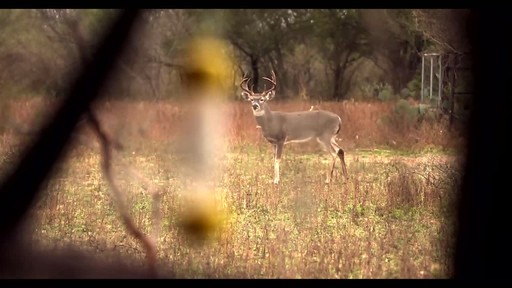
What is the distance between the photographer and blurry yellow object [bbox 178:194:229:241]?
526 centimetres

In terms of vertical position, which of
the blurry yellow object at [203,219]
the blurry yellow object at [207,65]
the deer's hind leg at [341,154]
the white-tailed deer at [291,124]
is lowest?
the blurry yellow object at [203,219]

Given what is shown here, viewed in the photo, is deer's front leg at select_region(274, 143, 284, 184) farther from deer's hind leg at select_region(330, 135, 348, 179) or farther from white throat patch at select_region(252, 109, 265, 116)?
deer's hind leg at select_region(330, 135, 348, 179)

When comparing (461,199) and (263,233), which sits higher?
(461,199)

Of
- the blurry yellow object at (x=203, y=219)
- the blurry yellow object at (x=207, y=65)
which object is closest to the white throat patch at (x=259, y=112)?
the blurry yellow object at (x=203, y=219)

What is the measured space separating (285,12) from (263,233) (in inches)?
755

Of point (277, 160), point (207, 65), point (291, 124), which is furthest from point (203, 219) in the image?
point (207, 65)

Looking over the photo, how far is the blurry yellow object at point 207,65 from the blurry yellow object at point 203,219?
37.3 ft

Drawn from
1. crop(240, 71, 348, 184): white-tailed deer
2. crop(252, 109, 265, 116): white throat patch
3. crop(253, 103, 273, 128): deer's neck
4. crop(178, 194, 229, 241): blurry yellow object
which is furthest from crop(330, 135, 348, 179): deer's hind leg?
crop(178, 194, 229, 241): blurry yellow object

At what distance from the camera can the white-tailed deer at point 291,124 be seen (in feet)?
32.4

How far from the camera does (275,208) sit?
259 inches

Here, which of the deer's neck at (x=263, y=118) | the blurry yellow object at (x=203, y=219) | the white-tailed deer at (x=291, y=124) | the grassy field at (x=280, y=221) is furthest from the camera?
the deer's neck at (x=263, y=118)

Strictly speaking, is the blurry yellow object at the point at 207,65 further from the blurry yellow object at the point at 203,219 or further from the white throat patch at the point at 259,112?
the blurry yellow object at the point at 203,219
